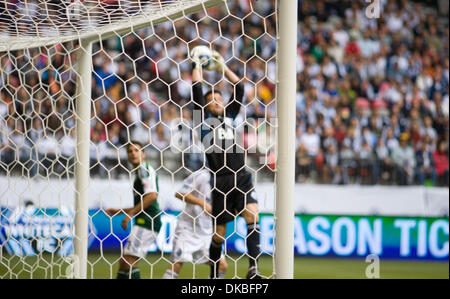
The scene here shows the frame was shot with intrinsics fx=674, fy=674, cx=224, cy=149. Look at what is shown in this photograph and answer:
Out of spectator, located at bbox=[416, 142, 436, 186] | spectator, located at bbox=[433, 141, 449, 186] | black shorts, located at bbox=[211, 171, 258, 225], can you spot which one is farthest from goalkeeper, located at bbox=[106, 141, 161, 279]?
spectator, located at bbox=[433, 141, 449, 186]

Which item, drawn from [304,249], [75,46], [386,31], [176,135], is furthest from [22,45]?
[386,31]

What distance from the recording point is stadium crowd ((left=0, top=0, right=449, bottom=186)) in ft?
24.2

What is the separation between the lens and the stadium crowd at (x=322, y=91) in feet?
24.2

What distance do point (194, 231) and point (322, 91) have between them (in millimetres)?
6068

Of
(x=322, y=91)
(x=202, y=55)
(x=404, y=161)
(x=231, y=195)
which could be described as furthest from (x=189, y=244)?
(x=322, y=91)

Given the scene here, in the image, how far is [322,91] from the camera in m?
10.3

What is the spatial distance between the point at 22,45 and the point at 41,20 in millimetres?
469

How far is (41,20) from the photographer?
3279 millimetres

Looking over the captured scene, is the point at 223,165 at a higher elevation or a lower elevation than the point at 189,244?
higher

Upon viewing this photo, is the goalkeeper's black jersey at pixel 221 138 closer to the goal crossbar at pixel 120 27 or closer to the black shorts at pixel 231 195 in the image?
the black shorts at pixel 231 195

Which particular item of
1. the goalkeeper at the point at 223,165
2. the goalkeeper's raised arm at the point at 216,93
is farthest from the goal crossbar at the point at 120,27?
the goalkeeper at the point at 223,165

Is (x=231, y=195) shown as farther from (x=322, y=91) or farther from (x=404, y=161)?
(x=322, y=91)

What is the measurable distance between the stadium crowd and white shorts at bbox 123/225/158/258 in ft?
5.80
